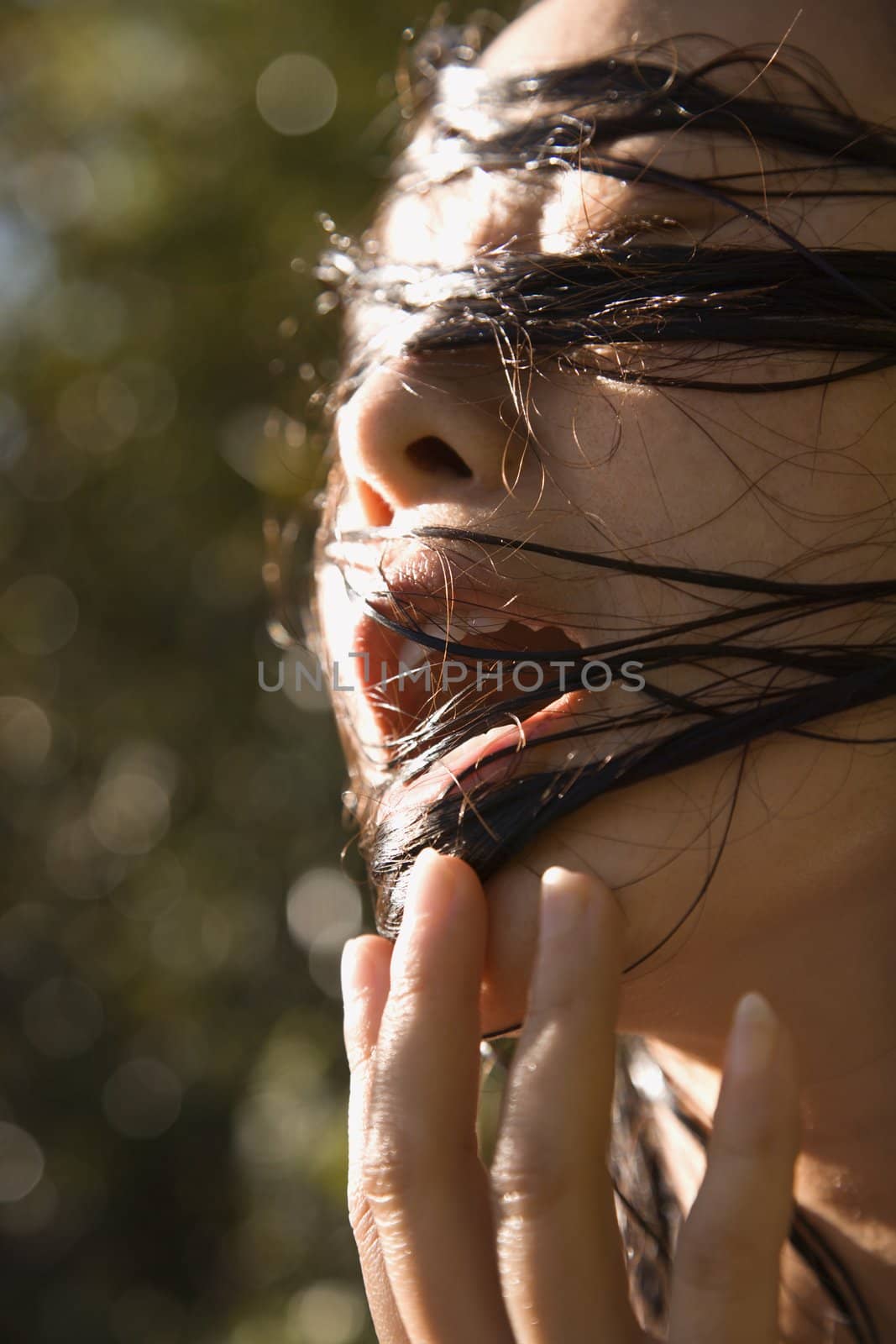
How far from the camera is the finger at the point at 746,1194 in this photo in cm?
63

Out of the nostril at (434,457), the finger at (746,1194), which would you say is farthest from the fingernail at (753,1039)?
the nostril at (434,457)

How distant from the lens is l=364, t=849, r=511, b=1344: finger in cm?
73

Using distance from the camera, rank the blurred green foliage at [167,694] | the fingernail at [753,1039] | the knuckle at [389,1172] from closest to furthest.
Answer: the fingernail at [753,1039] → the knuckle at [389,1172] → the blurred green foliage at [167,694]

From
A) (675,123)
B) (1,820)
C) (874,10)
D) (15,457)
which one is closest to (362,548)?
(675,123)

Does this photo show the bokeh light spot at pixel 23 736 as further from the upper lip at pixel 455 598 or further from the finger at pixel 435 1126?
the finger at pixel 435 1126

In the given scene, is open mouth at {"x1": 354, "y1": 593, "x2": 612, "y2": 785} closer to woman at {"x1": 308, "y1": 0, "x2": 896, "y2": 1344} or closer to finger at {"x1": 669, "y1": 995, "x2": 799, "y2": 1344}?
woman at {"x1": 308, "y1": 0, "x2": 896, "y2": 1344}

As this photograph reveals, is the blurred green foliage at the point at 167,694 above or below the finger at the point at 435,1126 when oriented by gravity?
above

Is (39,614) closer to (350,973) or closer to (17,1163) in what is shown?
(17,1163)

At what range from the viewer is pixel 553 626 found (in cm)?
82

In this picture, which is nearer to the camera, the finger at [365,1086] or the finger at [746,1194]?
the finger at [746,1194]

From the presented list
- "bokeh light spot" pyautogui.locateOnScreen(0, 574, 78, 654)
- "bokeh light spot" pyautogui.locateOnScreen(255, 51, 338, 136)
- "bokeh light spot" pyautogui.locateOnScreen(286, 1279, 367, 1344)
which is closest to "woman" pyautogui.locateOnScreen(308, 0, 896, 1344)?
"bokeh light spot" pyautogui.locateOnScreen(286, 1279, 367, 1344)

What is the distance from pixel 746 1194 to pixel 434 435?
569mm

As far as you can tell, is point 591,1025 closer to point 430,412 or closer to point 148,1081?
point 430,412

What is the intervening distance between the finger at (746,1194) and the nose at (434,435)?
424mm
